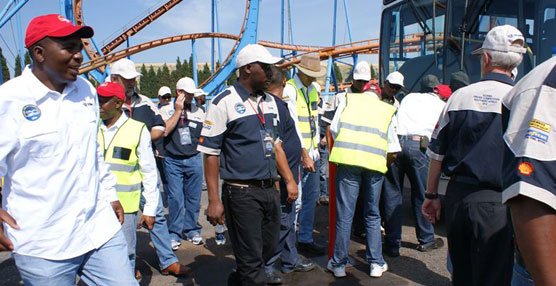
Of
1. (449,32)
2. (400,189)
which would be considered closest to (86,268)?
(400,189)

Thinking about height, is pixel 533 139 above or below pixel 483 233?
above

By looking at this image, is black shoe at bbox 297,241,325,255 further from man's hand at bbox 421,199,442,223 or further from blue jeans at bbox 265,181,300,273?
man's hand at bbox 421,199,442,223

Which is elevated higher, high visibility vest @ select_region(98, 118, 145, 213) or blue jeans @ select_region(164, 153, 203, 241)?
high visibility vest @ select_region(98, 118, 145, 213)

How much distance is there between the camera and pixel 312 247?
4488 mm

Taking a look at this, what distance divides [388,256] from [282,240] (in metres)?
1.41

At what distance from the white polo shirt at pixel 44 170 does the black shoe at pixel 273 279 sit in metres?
1.85

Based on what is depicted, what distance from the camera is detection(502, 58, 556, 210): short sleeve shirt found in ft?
3.62

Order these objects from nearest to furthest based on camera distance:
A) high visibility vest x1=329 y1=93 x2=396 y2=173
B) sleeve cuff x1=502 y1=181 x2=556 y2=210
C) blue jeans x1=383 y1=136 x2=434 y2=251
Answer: sleeve cuff x1=502 y1=181 x2=556 y2=210, high visibility vest x1=329 y1=93 x2=396 y2=173, blue jeans x1=383 y1=136 x2=434 y2=251

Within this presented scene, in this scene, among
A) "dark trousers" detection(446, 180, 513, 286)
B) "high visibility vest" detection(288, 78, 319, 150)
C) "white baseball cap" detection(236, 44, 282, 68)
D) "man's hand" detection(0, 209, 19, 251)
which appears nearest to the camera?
"man's hand" detection(0, 209, 19, 251)

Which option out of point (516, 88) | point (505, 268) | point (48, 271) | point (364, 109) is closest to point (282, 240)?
point (364, 109)

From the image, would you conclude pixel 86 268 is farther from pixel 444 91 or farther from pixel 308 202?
pixel 444 91

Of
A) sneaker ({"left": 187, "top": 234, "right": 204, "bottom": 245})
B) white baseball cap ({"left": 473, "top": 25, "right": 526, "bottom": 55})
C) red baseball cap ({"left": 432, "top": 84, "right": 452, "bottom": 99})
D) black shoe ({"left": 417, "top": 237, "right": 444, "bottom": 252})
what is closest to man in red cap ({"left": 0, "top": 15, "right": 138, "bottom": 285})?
white baseball cap ({"left": 473, "top": 25, "right": 526, "bottom": 55})

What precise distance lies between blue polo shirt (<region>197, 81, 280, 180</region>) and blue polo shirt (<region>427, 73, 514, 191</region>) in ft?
4.01

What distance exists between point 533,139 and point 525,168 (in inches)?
3.3
